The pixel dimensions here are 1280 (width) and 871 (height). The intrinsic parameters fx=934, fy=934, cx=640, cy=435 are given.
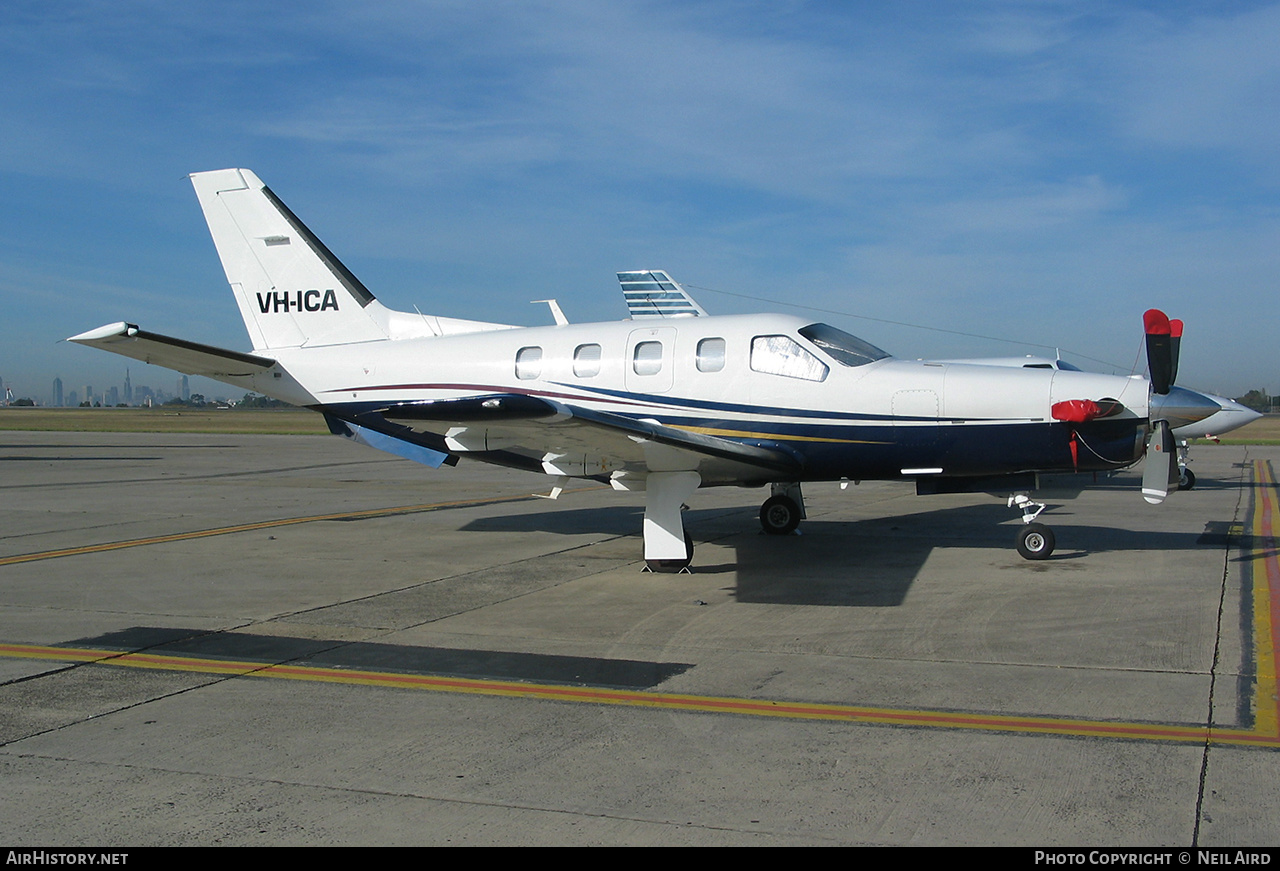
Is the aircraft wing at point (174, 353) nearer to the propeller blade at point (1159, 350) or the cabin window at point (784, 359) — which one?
the cabin window at point (784, 359)

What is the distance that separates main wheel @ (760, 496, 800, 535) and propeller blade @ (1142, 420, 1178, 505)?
4.45 meters

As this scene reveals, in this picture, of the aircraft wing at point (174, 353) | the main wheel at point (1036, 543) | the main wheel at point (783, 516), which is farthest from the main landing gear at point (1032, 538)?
the aircraft wing at point (174, 353)

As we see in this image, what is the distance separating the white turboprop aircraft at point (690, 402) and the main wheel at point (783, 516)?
0.03 m

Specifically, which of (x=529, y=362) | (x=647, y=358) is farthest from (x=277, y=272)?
(x=647, y=358)

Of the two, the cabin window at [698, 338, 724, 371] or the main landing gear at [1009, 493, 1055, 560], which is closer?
the main landing gear at [1009, 493, 1055, 560]

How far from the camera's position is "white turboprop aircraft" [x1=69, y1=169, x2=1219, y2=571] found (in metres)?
9.12

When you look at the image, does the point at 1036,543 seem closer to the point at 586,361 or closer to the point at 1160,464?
the point at 1160,464

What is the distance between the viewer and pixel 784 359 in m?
10.2

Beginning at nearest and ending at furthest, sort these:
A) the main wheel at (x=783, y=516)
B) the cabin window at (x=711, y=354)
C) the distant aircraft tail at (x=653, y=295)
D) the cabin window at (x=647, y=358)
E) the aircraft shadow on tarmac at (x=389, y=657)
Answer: the aircraft shadow on tarmac at (x=389, y=657) < the cabin window at (x=711, y=354) < the cabin window at (x=647, y=358) < the main wheel at (x=783, y=516) < the distant aircraft tail at (x=653, y=295)

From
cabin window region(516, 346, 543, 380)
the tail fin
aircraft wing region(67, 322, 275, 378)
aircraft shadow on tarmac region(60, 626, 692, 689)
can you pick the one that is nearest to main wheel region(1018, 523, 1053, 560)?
aircraft shadow on tarmac region(60, 626, 692, 689)

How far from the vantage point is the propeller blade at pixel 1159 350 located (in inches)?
349

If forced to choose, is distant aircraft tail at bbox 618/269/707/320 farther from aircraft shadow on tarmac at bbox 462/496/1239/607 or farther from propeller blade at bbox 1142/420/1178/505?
propeller blade at bbox 1142/420/1178/505

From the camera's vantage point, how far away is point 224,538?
12.5 meters
